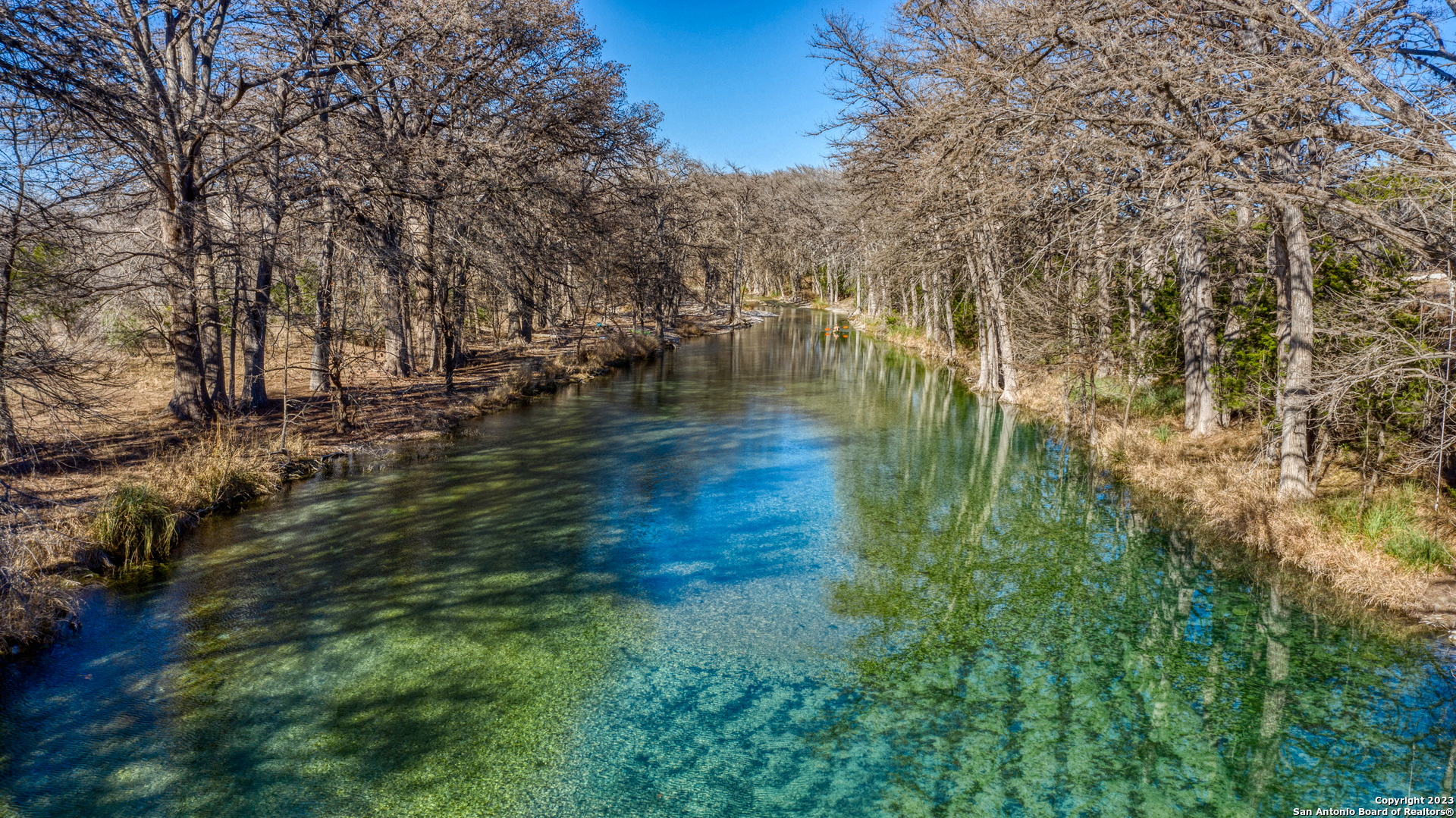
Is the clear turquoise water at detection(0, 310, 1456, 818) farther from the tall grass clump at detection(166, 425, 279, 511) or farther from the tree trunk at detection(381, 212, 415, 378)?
the tree trunk at detection(381, 212, 415, 378)

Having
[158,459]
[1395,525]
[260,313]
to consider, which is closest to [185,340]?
[260,313]

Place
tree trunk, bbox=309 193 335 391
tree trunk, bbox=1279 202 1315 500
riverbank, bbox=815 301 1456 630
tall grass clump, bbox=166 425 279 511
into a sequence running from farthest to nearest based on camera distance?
1. tree trunk, bbox=309 193 335 391
2. tall grass clump, bbox=166 425 279 511
3. tree trunk, bbox=1279 202 1315 500
4. riverbank, bbox=815 301 1456 630

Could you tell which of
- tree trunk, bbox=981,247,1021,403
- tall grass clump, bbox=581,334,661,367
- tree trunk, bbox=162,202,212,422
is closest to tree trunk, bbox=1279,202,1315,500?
tree trunk, bbox=981,247,1021,403

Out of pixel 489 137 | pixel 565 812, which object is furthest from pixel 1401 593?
pixel 489 137

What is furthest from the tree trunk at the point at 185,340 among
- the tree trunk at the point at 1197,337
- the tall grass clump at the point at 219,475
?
the tree trunk at the point at 1197,337

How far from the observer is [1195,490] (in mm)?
10805

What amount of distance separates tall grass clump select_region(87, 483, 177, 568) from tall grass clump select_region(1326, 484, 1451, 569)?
44.5ft

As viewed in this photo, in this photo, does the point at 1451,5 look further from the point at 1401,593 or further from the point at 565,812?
the point at 565,812

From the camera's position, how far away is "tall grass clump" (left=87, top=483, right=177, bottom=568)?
8.23 metres

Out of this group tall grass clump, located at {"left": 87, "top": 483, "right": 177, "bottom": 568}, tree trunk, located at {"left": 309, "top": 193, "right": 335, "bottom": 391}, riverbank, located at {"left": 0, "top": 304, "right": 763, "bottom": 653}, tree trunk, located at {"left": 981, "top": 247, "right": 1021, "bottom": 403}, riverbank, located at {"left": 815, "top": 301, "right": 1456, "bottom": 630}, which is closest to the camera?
riverbank, located at {"left": 0, "top": 304, "right": 763, "bottom": 653}

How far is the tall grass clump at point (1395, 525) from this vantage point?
25.3ft

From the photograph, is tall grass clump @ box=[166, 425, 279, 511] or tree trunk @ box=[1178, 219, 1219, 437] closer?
tall grass clump @ box=[166, 425, 279, 511]

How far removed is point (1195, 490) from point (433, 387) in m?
16.4

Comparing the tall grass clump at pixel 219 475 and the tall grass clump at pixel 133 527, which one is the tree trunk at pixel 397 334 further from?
the tall grass clump at pixel 133 527
